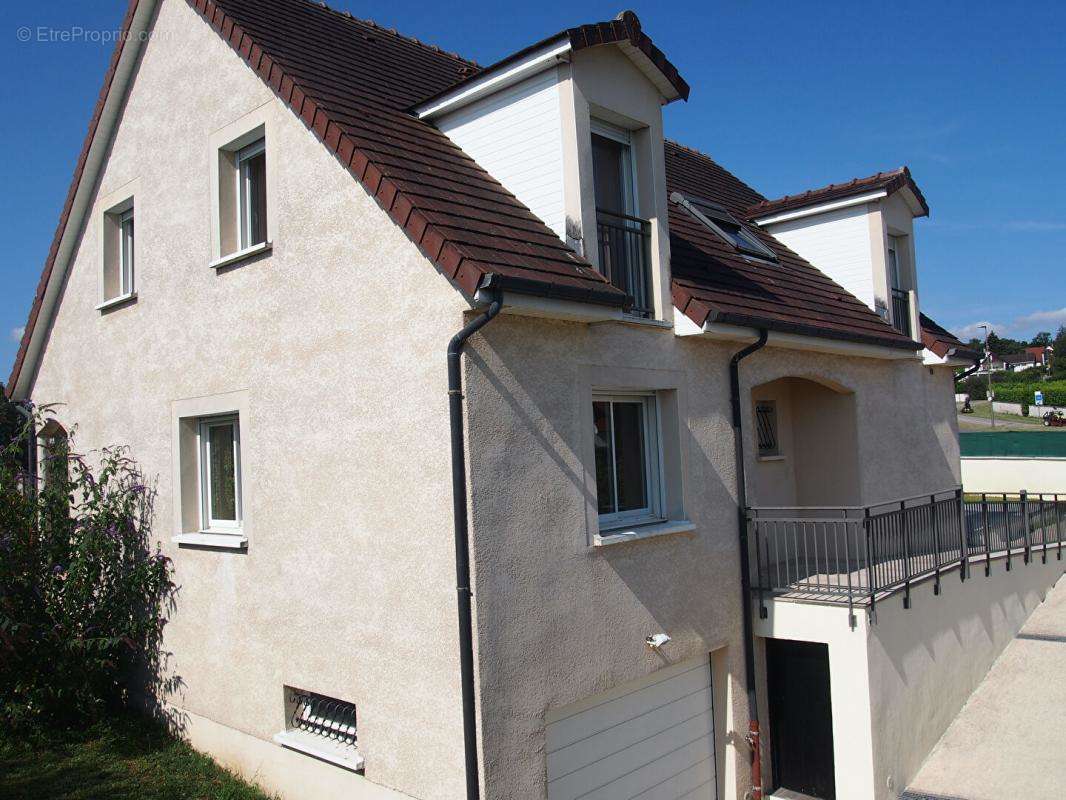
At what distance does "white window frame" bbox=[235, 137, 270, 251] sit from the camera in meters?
9.33

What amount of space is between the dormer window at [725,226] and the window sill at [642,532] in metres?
5.13

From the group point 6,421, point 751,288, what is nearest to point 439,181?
point 751,288

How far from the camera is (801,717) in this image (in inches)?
379

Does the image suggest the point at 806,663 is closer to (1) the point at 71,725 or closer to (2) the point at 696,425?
(2) the point at 696,425

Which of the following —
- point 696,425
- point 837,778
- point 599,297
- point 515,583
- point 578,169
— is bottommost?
point 837,778

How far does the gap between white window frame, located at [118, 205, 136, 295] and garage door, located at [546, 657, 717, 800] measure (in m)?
8.62

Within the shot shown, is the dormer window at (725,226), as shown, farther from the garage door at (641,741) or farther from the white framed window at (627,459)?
the garage door at (641,741)

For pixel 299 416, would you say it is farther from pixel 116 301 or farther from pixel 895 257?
pixel 895 257

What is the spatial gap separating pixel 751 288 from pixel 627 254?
2710mm

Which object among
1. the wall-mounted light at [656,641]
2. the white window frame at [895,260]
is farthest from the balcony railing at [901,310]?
the wall-mounted light at [656,641]

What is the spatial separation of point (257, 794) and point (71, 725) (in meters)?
3.34

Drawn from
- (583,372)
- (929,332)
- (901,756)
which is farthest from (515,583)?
(929,332)

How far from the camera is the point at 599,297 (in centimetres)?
722

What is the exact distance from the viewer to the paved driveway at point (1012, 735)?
A: 32.3 feet
